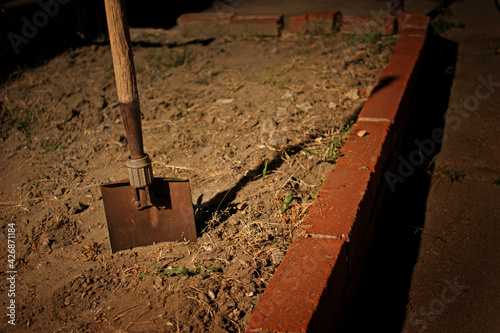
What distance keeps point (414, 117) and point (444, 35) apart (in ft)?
7.23

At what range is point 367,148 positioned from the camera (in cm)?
267

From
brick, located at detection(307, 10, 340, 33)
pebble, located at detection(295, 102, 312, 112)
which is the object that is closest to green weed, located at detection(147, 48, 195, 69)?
brick, located at detection(307, 10, 340, 33)

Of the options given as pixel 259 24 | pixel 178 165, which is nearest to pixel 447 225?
pixel 178 165

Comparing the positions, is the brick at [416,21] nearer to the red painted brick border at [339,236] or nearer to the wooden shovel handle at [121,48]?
the red painted brick border at [339,236]

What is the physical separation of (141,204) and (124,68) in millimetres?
701

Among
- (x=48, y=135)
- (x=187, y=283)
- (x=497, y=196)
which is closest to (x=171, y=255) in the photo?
(x=187, y=283)

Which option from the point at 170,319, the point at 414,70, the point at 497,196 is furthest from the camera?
the point at 414,70

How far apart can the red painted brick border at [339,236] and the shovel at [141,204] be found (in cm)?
66

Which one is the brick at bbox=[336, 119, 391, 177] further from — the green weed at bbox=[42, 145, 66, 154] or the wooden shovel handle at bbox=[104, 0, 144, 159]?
the green weed at bbox=[42, 145, 66, 154]

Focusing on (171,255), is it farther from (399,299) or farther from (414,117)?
(414,117)

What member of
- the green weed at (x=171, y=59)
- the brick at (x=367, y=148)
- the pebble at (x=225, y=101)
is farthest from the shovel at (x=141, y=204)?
the green weed at (x=171, y=59)

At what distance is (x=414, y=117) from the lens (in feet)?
13.7

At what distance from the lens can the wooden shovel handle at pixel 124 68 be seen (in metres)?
1.92

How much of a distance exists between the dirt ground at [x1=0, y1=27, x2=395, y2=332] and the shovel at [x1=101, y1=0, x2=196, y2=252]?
3.3 inches
